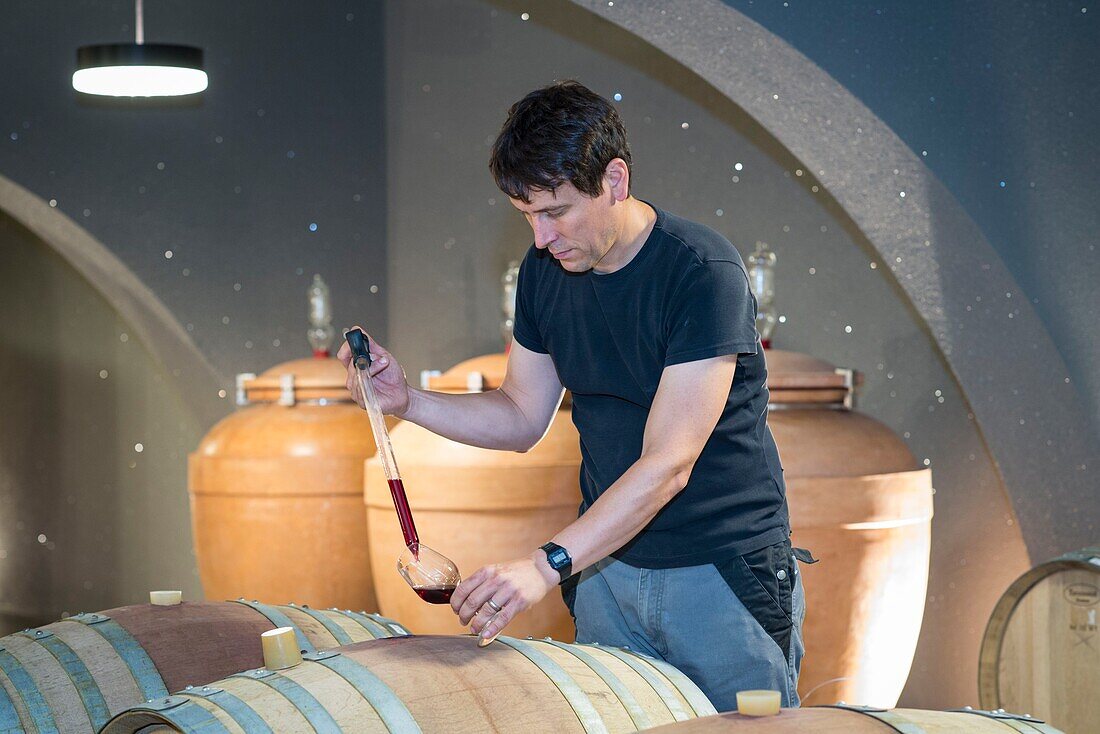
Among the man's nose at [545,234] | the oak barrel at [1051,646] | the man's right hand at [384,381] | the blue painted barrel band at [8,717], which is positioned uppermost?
the man's nose at [545,234]

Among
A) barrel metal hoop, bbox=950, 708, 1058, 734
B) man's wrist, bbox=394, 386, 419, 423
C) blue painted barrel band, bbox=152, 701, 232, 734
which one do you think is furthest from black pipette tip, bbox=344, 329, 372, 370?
barrel metal hoop, bbox=950, 708, 1058, 734

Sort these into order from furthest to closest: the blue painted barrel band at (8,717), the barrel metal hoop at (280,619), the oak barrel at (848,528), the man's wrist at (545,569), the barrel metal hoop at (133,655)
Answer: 1. the oak barrel at (848,528)
2. the barrel metal hoop at (280,619)
3. the barrel metal hoop at (133,655)
4. the blue painted barrel band at (8,717)
5. the man's wrist at (545,569)

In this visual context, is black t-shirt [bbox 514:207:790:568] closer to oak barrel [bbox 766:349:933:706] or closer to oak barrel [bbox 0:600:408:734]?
oak barrel [bbox 0:600:408:734]

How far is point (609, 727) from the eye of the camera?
1.47 m

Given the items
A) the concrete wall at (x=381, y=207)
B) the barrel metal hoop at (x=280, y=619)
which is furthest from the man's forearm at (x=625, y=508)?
the concrete wall at (x=381, y=207)

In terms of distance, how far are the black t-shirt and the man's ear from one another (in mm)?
74

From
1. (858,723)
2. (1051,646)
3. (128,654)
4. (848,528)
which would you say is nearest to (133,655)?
(128,654)

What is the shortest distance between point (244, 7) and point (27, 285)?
1492 millimetres

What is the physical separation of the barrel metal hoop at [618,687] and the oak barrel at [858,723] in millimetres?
211

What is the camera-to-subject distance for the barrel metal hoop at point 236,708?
135 cm

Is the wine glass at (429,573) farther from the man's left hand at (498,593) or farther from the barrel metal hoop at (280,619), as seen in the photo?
the barrel metal hoop at (280,619)

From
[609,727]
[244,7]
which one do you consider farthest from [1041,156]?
[244,7]

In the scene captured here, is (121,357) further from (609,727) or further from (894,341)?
(609,727)

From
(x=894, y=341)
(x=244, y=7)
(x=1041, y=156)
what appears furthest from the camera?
(x=244, y=7)
